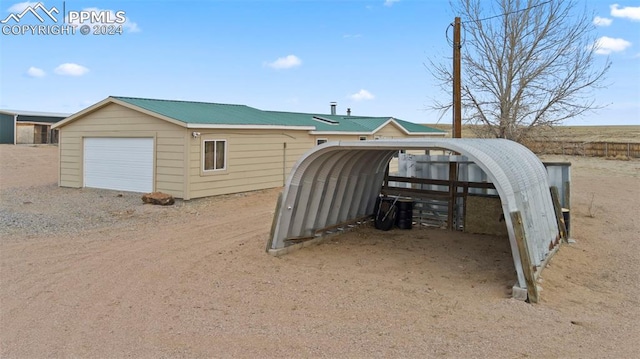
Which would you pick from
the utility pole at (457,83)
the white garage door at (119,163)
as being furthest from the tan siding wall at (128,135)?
the utility pole at (457,83)

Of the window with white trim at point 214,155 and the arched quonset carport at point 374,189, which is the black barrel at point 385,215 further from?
the window with white trim at point 214,155

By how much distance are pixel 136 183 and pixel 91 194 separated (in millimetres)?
1397

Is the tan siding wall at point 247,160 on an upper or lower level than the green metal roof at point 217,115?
lower

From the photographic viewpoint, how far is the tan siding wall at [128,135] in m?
14.9

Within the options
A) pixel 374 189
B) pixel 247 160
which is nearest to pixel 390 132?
pixel 247 160

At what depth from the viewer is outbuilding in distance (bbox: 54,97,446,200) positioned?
14961 mm

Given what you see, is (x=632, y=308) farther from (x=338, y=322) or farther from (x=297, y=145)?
(x=297, y=145)

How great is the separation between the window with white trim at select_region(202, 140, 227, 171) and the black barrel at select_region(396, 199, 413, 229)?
6953mm

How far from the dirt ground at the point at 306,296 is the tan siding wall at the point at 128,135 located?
14.4 feet

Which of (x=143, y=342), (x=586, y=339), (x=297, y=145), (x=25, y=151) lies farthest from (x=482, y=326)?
(x=25, y=151)

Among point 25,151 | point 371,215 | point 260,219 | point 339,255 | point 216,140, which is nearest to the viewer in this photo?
point 339,255

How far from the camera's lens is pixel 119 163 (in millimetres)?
16359

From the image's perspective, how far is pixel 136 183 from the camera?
1598 cm

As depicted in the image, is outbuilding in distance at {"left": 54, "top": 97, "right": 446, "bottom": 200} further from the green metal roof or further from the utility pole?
the utility pole
